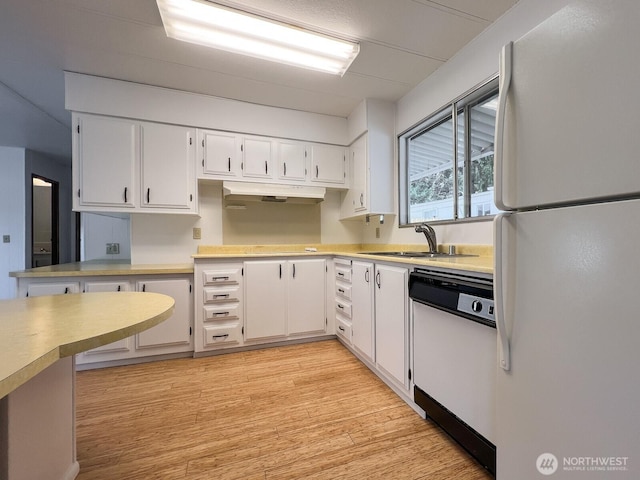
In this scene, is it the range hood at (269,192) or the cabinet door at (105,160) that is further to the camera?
the range hood at (269,192)

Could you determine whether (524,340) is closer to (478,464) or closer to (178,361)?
(478,464)

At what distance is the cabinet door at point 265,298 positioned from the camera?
8.48ft

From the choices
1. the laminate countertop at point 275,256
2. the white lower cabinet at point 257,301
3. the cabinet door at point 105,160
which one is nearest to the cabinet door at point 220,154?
the cabinet door at point 105,160

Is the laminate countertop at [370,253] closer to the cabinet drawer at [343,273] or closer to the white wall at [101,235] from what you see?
the cabinet drawer at [343,273]

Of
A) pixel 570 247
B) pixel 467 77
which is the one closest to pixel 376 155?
pixel 467 77

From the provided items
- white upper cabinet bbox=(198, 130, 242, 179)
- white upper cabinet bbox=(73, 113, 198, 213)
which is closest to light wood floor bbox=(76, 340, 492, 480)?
white upper cabinet bbox=(73, 113, 198, 213)

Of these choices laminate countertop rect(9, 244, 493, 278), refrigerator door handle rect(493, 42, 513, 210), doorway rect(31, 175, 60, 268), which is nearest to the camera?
refrigerator door handle rect(493, 42, 513, 210)

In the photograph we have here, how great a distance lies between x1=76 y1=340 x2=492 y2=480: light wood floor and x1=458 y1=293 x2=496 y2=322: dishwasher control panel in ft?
2.37

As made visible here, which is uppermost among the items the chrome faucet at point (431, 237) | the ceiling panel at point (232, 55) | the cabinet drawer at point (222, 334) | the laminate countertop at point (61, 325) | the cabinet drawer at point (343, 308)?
the ceiling panel at point (232, 55)

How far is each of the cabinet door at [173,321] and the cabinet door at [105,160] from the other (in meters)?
0.82

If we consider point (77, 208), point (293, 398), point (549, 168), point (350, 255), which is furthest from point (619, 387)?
point (77, 208)

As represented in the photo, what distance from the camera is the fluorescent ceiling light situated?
5.69 ft

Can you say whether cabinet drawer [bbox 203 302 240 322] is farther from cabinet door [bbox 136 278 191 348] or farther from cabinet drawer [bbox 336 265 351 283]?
cabinet drawer [bbox 336 265 351 283]

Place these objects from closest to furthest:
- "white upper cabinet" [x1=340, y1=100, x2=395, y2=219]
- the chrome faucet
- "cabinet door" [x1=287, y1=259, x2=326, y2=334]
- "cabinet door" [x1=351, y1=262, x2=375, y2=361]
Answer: "cabinet door" [x1=351, y1=262, x2=375, y2=361], the chrome faucet, "cabinet door" [x1=287, y1=259, x2=326, y2=334], "white upper cabinet" [x1=340, y1=100, x2=395, y2=219]
